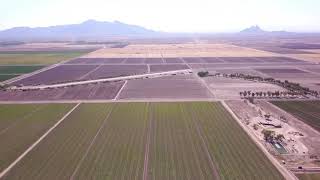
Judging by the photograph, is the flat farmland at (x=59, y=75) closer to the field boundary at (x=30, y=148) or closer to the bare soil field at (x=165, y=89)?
the bare soil field at (x=165, y=89)

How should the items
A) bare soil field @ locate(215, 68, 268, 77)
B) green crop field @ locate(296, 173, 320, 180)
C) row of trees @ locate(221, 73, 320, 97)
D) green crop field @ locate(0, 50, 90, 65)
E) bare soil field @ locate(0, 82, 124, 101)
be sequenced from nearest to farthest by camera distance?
1. green crop field @ locate(296, 173, 320, 180)
2. bare soil field @ locate(0, 82, 124, 101)
3. row of trees @ locate(221, 73, 320, 97)
4. bare soil field @ locate(215, 68, 268, 77)
5. green crop field @ locate(0, 50, 90, 65)

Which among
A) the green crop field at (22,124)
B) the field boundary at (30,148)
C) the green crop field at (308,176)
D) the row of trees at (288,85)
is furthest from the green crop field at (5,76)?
the green crop field at (308,176)

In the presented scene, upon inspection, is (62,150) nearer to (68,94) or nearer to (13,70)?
(68,94)

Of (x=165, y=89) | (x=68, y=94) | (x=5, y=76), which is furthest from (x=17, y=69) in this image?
(x=165, y=89)

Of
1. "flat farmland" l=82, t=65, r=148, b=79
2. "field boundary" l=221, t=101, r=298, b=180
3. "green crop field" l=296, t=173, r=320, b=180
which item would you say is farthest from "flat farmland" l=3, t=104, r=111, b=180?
"flat farmland" l=82, t=65, r=148, b=79

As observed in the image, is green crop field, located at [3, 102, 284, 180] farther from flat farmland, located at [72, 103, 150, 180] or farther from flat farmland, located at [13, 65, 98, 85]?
flat farmland, located at [13, 65, 98, 85]
